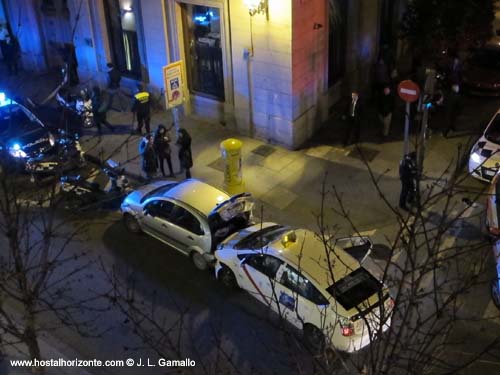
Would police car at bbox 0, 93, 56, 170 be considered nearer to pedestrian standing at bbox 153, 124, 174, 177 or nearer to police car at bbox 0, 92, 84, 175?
police car at bbox 0, 92, 84, 175

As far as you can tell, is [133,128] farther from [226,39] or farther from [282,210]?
[282,210]

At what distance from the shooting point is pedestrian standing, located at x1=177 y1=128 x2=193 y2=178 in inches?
610

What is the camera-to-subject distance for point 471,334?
1105 centimetres

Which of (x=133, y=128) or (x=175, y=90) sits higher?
(x=175, y=90)

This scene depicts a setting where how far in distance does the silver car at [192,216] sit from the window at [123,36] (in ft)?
26.1

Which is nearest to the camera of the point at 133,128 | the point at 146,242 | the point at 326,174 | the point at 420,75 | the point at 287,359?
the point at 287,359

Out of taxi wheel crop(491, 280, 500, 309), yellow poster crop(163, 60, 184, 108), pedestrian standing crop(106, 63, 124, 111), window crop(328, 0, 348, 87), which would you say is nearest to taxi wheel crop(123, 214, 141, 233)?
yellow poster crop(163, 60, 184, 108)

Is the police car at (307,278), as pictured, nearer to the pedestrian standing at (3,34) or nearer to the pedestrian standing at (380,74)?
the pedestrian standing at (380,74)

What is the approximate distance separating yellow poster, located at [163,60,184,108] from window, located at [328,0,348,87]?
5584 millimetres

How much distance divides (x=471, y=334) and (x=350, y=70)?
10.8m

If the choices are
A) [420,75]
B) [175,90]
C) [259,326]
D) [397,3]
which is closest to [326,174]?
[175,90]

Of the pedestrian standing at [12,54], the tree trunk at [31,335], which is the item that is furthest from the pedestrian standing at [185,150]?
→ the pedestrian standing at [12,54]

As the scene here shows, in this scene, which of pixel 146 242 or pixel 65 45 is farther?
pixel 65 45

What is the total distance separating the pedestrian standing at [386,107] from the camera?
17281 mm
